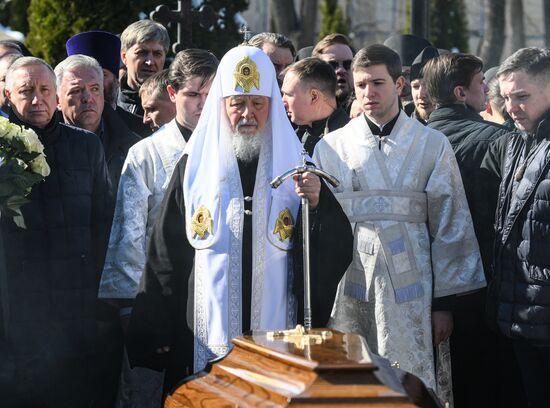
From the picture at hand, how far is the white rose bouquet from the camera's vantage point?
5.91 meters

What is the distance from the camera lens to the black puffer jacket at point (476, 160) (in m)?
6.60

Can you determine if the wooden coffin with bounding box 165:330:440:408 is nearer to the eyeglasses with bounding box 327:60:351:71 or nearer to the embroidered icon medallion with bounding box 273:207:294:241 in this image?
the embroidered icon medallion with bounding box 273:207:294:241

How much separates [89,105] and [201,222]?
194cm

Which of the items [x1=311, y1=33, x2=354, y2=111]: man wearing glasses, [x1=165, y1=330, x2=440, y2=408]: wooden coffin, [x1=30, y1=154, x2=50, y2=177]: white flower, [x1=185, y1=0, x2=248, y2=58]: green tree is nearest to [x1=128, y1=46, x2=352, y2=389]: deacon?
[x1=30, y1=154, x2=50, y2=177]: white flower

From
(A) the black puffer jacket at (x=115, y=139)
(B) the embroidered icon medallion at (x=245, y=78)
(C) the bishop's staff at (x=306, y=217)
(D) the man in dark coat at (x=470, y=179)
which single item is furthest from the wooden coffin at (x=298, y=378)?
(A) the black puffer jacket at (x=115, y=139)

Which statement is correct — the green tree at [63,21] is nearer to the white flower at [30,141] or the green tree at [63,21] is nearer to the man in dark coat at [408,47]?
the man in dark coat at [408,47]

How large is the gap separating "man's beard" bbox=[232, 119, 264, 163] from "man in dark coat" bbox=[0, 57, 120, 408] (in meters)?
1.14

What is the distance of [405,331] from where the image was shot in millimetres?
6039

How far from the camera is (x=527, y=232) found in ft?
19.3

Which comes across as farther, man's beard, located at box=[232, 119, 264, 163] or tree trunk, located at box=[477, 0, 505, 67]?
tree trunk, located at box=[477, 0, 505, 67]

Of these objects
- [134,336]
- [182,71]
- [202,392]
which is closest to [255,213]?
[134,336]

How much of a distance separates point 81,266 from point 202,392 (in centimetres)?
240

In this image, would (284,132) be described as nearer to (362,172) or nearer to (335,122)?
(362,172)

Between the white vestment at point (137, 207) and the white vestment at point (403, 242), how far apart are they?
970 millimetres
